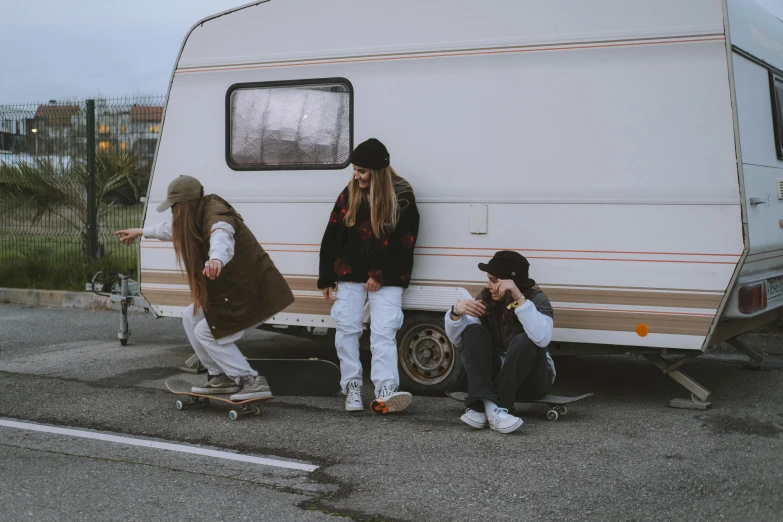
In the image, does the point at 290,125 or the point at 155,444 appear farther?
the point at 290,125

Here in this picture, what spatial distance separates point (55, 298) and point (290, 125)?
641cm

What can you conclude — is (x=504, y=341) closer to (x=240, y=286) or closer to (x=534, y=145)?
(x=534, y=145)

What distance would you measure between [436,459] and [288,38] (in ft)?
12.1

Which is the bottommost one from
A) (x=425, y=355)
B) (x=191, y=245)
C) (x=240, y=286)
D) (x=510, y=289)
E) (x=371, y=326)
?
(x=425, y=355)

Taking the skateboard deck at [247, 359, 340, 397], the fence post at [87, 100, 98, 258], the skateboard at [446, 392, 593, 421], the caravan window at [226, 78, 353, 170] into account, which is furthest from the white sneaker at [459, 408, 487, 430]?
the fence post at [87, 100, 98, 258]

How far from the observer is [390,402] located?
250 inches

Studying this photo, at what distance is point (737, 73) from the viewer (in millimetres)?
6188

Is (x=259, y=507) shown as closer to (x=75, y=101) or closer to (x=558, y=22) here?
(x=558, y=22)

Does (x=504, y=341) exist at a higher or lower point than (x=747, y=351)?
higher

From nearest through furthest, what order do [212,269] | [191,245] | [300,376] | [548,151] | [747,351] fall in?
[212,269]
[191,245]
[548,151]
[300,376]
[747,351]

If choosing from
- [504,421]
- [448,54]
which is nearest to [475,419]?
[504,421]

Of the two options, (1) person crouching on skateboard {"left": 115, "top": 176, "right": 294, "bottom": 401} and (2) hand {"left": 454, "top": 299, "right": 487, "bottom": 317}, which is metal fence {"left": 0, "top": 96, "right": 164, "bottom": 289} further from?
(2) hand {"left": 454, "top": 299, "right": 487, "bottom": 317}

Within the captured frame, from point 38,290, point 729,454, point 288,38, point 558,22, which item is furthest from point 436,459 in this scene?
point 38,290

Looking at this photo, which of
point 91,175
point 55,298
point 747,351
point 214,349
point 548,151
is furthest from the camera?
point 91,175
